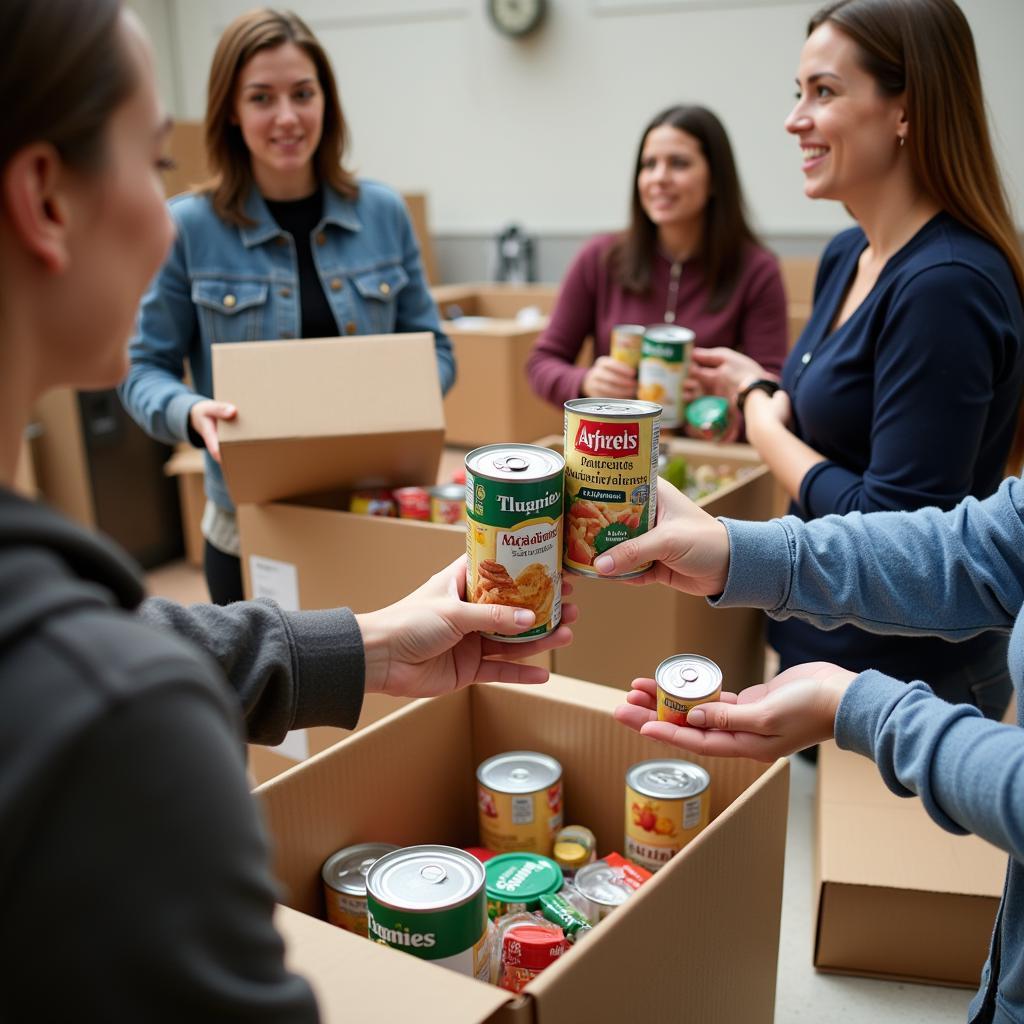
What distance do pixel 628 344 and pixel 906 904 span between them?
3.46 ft

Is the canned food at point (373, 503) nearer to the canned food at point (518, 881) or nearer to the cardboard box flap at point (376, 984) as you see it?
the canned food at point (518, 881)

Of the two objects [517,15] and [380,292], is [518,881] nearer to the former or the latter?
[380,292]

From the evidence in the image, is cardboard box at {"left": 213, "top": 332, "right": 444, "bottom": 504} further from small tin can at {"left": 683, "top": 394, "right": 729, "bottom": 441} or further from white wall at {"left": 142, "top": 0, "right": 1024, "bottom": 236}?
white wall at {"left": 142, "top": 0, "right": 1024, "bottom": 236}

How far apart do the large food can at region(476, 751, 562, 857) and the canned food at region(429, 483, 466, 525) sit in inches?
22.4

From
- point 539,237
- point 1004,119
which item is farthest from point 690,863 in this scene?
point 539,237

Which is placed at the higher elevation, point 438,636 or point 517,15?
→ point 517,15

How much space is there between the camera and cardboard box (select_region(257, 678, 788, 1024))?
77 cm

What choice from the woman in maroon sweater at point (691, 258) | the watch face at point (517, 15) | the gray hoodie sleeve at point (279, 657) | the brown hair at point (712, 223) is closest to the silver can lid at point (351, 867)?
the gray hoodie sleeve at point (279, 657)

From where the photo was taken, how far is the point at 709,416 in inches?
72.9

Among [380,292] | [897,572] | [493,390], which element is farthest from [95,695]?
[493,390]

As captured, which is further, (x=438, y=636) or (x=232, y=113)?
(x=232, y=113)

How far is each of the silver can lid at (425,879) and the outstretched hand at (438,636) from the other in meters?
0.18

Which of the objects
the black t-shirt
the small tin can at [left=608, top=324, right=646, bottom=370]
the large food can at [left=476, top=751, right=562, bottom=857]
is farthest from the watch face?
the large food can at [left=476, top=751, right=562, bottom=857]

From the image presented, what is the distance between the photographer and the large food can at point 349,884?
107 centimetres
